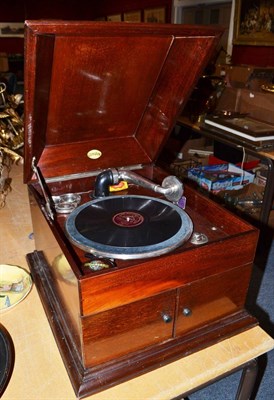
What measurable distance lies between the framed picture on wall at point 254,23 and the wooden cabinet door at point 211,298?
369 cm

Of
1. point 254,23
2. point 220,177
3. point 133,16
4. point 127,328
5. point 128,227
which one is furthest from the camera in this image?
point 133,16

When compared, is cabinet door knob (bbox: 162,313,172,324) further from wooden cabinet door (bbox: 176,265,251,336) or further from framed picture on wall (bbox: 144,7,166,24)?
framed picture on wall (bbox: 144,7,166,24)

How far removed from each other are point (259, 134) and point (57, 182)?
1502 millimetres

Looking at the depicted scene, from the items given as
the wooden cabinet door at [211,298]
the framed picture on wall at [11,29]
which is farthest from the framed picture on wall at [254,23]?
the framed picture on wall at [11,29]

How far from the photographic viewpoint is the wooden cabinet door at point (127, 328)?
2.31ft

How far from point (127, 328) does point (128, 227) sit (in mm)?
253

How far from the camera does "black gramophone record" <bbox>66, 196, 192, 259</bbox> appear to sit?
30.3 inches

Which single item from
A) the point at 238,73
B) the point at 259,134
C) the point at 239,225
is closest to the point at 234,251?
the point at 239,225

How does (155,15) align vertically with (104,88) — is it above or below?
above

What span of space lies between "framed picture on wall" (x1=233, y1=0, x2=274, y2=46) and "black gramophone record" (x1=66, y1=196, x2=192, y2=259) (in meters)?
3.56

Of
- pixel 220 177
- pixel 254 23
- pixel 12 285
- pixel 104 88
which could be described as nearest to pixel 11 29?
pixel 254 23

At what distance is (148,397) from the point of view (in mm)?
721

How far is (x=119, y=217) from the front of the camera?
0.94 meters

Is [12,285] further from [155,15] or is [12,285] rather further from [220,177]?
[155,15]
